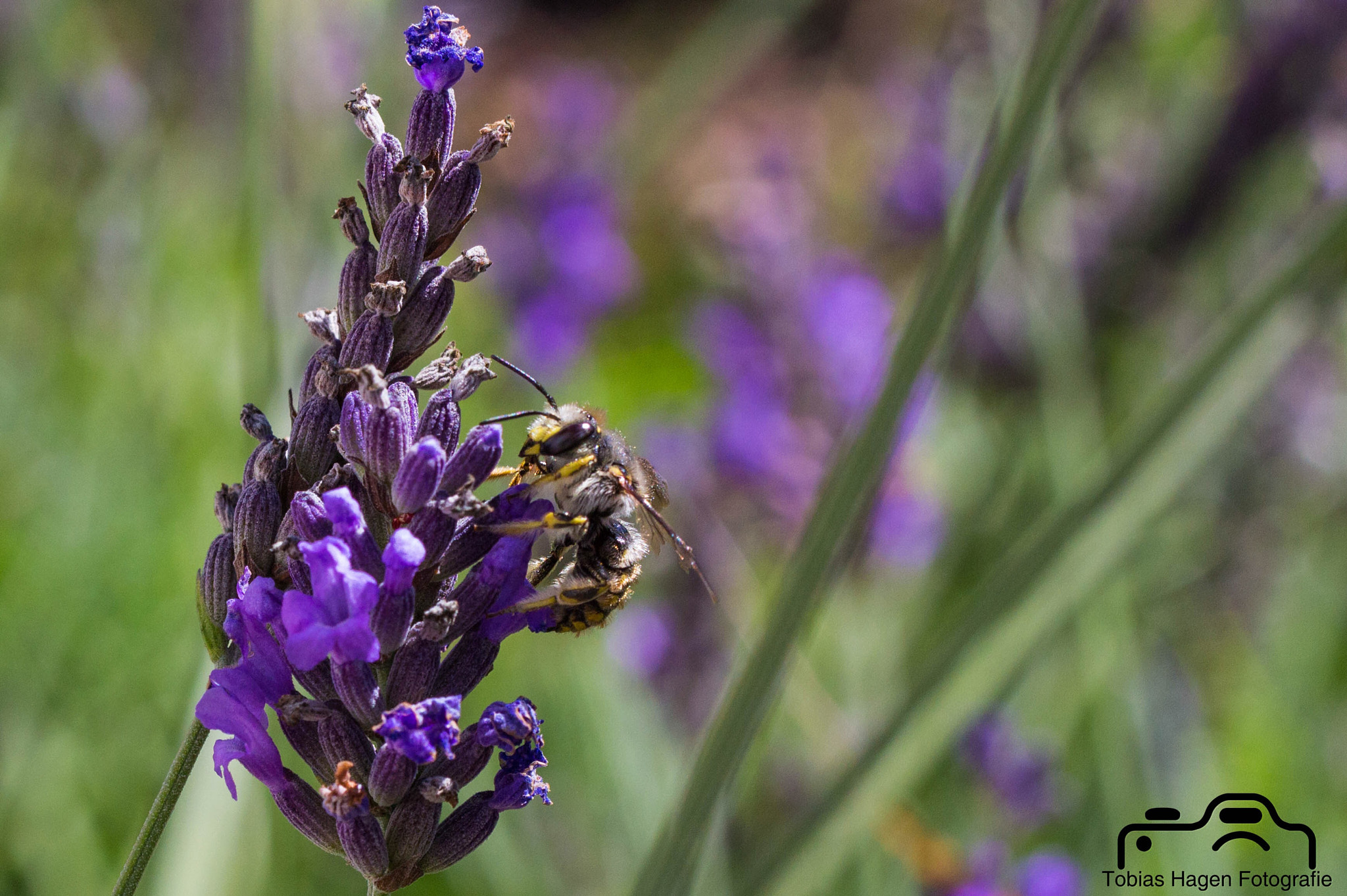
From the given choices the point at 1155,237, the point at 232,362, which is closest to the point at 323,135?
the point at 232,362

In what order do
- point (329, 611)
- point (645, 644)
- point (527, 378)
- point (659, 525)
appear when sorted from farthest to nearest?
point (645, 644) < point (659, 525) < point (527, 378) < point (329, 611)

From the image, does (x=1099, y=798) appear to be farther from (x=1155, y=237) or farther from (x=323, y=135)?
(x=323, y=135)

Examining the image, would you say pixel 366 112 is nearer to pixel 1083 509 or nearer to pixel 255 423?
pixel 255 423

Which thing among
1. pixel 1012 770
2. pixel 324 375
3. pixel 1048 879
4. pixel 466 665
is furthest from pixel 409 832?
pixel 1012 770

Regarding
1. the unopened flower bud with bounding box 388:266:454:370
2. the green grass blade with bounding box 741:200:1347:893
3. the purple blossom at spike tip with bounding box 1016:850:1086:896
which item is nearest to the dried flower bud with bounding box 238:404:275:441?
the unopened flower bud with bounding box 388:266:454:370

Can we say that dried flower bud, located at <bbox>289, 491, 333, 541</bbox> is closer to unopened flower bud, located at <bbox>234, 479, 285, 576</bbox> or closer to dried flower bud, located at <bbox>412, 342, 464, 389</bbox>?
unopened flower bud, located at <bbox>234, 479, 285, 576</bbox>

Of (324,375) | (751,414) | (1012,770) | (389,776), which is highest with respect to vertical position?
(751,414)

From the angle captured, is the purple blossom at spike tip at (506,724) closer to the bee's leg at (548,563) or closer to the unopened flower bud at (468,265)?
the bee's leg at (548,563)

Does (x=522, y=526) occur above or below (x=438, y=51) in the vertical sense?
below
